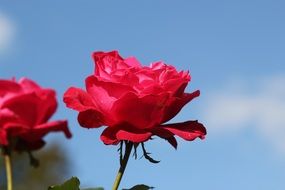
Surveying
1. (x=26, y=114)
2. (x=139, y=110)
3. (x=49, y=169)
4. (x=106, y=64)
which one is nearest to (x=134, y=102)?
(x=139, y=110)

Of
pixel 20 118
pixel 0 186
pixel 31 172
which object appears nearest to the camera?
pixel 20 118

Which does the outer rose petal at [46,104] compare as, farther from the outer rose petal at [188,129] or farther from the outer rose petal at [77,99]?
the outer rose petal at [188,129]

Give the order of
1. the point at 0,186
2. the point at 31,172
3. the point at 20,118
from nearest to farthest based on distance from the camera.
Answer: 1. the point at 20,118
2. the point at 0,186
3. the point at 31,172

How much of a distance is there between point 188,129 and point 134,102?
153 millimetres

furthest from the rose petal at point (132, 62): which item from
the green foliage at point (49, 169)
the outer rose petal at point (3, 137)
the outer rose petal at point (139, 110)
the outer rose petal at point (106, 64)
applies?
the green foliage at point (49, 169)

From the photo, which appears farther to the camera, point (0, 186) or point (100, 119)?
point (0, 186)

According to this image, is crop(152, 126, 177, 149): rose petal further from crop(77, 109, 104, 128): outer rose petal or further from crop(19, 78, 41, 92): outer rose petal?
crop(19, 78, 41, 92): outer rose petal

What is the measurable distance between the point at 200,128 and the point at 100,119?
0.25 m

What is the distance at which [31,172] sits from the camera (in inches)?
1151

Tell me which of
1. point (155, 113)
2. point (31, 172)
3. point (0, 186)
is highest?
point (31, 172)

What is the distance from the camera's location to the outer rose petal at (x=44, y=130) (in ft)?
6.23

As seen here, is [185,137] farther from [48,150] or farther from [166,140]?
[48,150]

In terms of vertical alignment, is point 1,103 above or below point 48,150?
below

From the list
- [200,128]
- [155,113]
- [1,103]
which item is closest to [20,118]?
[1,103]
